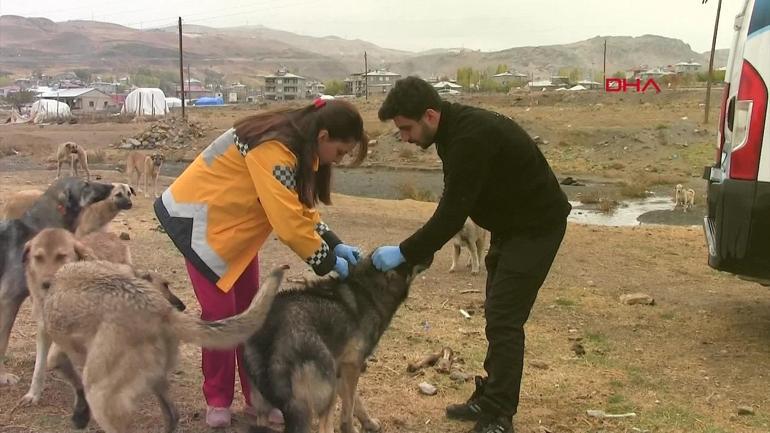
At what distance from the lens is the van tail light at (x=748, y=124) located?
5.07m

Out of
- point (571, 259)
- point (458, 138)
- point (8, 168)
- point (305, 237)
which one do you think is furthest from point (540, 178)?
point (8, 168)

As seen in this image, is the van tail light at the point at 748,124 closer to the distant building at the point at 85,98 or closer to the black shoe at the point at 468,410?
the black shoe at the point at 468,410

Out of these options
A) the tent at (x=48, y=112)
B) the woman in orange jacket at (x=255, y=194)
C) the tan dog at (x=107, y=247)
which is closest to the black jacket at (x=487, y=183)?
the woman in orange jacket at (x=255, y=194)

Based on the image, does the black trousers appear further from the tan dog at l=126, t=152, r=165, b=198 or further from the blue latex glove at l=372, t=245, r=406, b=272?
the tan dog at l=126, t=152, r=165, b=198

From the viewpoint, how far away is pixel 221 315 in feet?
14.4

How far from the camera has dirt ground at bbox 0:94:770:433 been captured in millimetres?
4840

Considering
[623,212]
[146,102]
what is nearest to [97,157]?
[623,212]

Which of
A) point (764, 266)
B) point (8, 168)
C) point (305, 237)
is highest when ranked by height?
point (305, 237)

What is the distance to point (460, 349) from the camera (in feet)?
20.2

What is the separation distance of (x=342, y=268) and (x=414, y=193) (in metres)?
16.0

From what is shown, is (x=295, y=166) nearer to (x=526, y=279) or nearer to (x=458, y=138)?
(x=458, y=138)

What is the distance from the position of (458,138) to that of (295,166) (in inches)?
38.1

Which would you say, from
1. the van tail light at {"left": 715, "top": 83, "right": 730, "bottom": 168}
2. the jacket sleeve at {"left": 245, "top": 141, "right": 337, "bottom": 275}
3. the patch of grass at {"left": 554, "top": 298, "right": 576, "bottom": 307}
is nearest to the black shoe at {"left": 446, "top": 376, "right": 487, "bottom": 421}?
the jacket sleeve at {"left": 245, "top": 141, "right": 337, "bottom": 275}

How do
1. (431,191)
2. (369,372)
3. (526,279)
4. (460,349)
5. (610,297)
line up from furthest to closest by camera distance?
(431,191), (610,297), (460,349), (369,372), (526,279)
